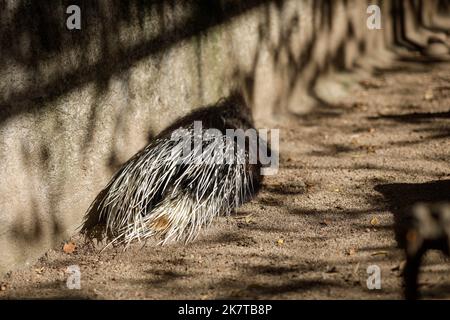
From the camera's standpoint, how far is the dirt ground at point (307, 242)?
4.22 meters

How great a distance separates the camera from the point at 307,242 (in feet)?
15.3

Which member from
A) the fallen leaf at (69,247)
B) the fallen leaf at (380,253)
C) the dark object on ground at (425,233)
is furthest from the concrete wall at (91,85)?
the dark object on ground at (425,233)

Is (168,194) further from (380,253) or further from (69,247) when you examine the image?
→ (380,253)

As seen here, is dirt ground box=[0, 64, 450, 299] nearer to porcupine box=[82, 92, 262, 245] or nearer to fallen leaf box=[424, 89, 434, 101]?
porcupine box=[82, 92, 262, 245]

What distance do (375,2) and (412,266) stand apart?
498cm

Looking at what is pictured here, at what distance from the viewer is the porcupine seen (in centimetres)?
488

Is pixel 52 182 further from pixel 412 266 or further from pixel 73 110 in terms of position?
pixel 412 266

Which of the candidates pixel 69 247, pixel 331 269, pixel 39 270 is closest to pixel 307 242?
pixel 331 269

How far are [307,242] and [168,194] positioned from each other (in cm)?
98

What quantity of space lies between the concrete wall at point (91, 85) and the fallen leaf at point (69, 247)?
0.26 ft

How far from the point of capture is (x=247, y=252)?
15.2ft

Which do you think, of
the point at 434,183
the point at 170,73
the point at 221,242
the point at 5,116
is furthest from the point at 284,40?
the point at 5,116

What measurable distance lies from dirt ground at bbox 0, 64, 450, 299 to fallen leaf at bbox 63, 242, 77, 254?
32 mm

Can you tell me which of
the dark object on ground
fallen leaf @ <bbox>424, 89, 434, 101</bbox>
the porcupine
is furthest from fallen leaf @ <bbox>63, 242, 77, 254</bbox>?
fallen leaf @ <bbox>424, 89, 434, 101</bbox>
